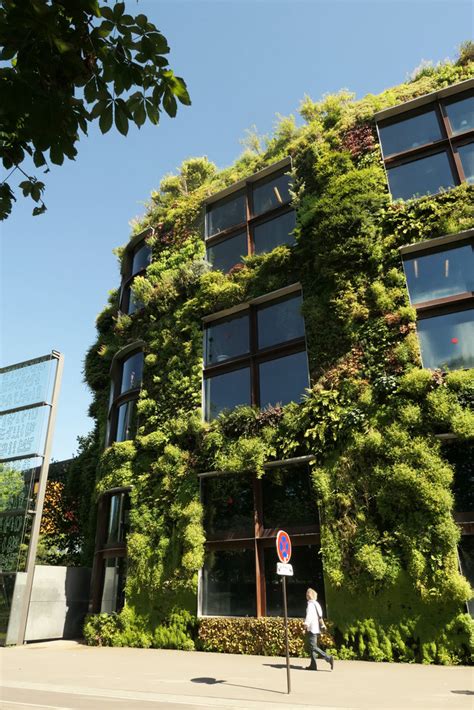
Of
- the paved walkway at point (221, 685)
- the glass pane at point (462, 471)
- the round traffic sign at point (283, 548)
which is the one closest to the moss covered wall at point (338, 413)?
the glass pane at point (462, 471)

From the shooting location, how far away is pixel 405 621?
10164 mm

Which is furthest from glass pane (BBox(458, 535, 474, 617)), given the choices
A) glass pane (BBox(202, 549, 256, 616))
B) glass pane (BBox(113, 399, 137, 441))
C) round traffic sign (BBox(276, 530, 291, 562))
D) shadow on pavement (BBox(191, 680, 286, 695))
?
glass pane (BBox(113, 399, 137, 441))

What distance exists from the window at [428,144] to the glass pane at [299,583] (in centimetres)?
1019

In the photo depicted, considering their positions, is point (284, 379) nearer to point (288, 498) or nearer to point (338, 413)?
point (338, 413)

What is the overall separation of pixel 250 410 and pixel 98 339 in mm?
11014

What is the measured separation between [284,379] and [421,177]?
7154mm

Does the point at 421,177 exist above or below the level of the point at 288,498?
above

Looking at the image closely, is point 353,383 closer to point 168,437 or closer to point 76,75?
point 168,437

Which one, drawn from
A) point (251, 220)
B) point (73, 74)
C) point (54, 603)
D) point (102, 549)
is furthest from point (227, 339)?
point (73, 74)

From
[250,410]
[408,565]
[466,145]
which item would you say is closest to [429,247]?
[466,145]

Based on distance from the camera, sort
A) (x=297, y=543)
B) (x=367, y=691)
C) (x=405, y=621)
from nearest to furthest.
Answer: (x=367, y=691), (x=405, y=621), (x=297, y=543)

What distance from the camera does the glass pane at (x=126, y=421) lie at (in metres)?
17.4

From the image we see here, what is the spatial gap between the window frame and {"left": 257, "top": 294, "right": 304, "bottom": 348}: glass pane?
6.93 m

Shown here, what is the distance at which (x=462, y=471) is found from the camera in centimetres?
1093
